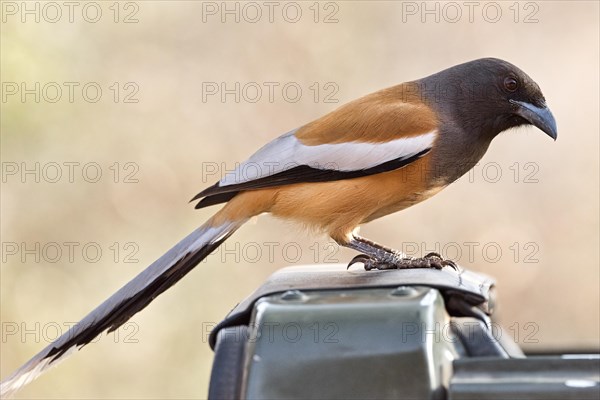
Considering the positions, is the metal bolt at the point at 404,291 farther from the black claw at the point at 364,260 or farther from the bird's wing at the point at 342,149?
the bird's wing at the point at 342,149

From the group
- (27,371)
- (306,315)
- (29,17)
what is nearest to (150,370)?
(29,17)

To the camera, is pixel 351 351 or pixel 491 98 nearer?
pixel 351 351

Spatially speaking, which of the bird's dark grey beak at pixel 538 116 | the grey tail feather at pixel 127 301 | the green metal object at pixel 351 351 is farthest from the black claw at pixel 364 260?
the green metal object at pixel 351 351

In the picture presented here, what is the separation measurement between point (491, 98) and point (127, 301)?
1.82 m

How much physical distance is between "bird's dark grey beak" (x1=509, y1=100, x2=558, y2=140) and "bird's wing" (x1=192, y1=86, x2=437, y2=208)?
38 centimetres

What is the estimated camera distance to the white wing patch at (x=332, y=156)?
3814mm

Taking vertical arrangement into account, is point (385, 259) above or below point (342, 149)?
below

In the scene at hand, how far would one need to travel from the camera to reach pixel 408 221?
6430mm

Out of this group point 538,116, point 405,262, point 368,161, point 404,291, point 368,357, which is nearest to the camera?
point 368,357

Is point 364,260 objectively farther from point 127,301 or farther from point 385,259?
point 127,301

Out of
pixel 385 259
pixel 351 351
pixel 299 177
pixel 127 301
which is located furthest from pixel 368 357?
pixel 299 177

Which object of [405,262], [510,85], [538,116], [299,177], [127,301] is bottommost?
[127,301]

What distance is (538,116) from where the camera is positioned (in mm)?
4020

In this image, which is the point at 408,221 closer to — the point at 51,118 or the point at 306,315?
the point at 51,118
